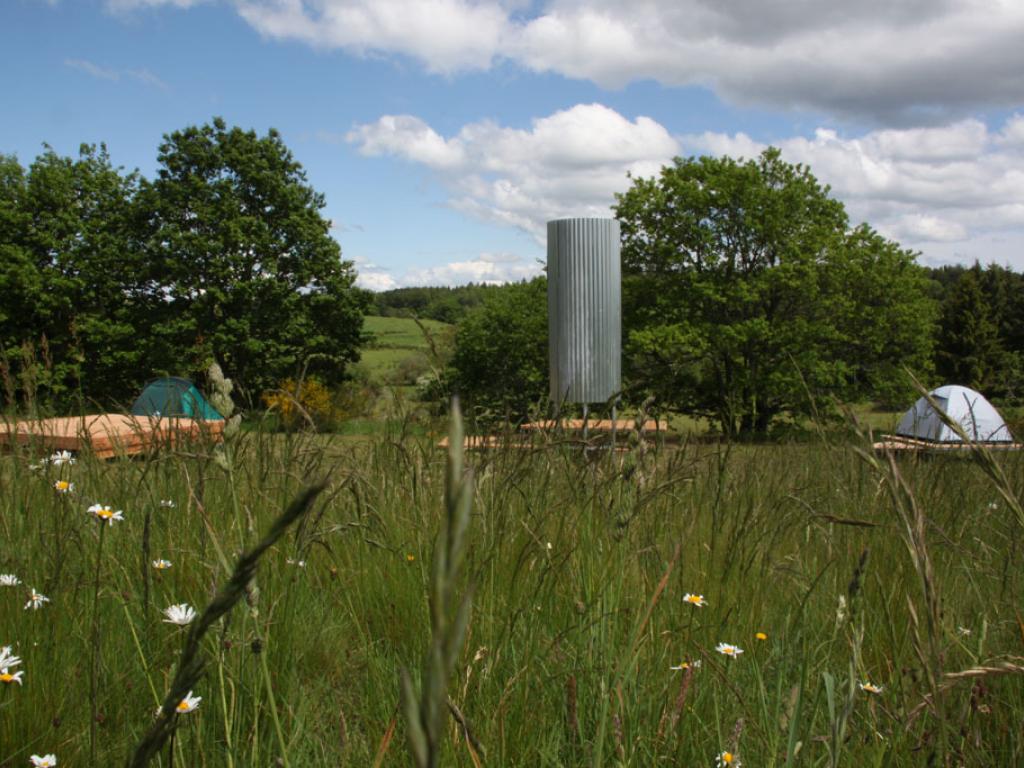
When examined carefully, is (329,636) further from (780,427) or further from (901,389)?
(901,389)

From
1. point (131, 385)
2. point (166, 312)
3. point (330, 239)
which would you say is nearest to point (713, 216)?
point (330, 239)

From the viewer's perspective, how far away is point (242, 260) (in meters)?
26.9

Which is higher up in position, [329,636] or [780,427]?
[329,636]

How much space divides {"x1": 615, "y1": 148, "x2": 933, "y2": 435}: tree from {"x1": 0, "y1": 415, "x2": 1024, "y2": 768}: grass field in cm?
2065

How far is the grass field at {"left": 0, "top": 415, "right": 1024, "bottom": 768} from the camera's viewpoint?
1226 mm

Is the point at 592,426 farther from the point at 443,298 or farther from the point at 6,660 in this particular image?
the point at 443,298

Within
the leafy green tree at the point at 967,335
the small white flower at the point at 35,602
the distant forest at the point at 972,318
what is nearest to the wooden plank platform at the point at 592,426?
the small white flower at the point at 35,602

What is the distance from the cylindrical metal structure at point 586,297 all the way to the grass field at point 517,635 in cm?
676

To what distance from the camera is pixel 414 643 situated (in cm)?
186

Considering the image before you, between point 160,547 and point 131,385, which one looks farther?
point 131,385

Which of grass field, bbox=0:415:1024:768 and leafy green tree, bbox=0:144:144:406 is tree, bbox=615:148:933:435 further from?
grass field, bbox=0:415:1024:768

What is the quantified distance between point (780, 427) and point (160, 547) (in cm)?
2140

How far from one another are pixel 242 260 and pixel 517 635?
27.2 metres

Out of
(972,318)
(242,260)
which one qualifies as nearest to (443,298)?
(242,260)
